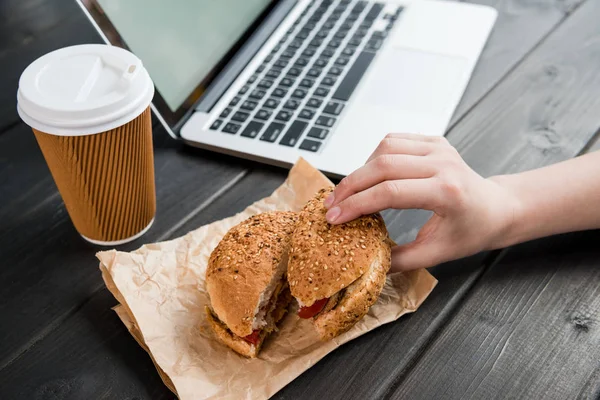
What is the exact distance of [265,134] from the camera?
1.13 m

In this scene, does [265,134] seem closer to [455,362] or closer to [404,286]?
[404,286]

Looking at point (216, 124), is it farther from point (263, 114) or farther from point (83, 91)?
point (83, 91)

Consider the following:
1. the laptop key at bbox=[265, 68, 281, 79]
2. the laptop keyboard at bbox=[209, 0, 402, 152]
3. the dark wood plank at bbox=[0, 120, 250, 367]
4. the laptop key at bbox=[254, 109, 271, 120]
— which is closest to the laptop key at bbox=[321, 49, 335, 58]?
the laptop keyboard at bbox=[209, 0, 402, 152]

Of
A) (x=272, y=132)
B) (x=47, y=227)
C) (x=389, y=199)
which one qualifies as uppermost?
(x=389, y=199)

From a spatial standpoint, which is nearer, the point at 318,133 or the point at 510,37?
the point at 318,133

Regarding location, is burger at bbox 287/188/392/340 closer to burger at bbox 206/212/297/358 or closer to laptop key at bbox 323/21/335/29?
burger at bbox 206/212/297/358

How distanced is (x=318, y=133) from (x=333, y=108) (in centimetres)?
8

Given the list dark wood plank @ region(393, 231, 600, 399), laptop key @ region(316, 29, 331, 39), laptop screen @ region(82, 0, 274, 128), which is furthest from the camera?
laptop key @ region(316, 29, 331, 39)

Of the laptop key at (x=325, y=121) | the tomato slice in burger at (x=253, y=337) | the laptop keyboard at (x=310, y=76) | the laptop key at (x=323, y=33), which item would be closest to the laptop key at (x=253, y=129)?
the laptop keyboard at (x=310, y=76)

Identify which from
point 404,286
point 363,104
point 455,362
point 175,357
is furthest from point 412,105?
point 175,357

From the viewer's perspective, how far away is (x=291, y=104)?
118 centimetres

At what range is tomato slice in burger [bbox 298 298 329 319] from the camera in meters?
0.82

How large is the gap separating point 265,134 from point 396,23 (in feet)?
1.45

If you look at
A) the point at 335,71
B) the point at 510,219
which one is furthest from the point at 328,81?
the point at 510,219
